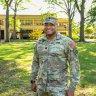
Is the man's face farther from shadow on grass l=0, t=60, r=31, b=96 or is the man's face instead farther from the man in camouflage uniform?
shadow on grass l=0, t=60, r=31, b=96

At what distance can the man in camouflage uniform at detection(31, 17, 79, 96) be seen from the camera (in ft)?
23.5

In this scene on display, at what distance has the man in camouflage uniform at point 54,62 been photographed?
717cm

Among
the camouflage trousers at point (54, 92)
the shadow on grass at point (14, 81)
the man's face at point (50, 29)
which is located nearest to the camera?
the camouflage trousers at point (54, 92)

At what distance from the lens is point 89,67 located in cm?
2227

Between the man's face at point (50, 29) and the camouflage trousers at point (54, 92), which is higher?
the man's face at point (50, 29)

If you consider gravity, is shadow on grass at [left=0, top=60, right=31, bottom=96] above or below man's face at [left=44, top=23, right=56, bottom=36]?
below

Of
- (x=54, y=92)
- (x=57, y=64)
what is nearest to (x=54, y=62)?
(x=57, y=64)

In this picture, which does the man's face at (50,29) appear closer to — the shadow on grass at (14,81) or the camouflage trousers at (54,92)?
the camouflage trousers at (54,92)

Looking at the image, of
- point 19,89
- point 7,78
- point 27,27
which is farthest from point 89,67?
point 27,27

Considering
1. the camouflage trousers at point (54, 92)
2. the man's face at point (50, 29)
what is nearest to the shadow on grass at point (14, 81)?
the camouflage trousers at point (54, 92)

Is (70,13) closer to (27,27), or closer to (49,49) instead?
(27,27)

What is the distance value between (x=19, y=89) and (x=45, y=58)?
7.66 metres

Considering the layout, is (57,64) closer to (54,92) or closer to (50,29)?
(54,92)

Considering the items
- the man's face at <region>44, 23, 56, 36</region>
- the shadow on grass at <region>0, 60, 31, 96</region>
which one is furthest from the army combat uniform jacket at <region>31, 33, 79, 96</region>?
the shadow on grass at <region>0, 60, 31, 96</region>
